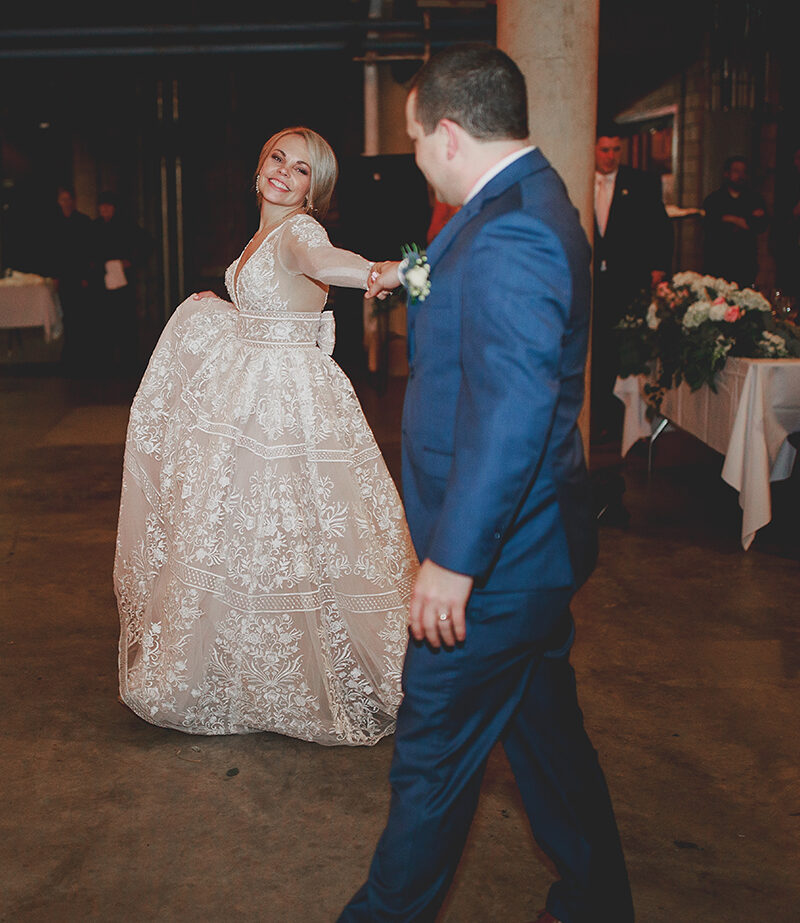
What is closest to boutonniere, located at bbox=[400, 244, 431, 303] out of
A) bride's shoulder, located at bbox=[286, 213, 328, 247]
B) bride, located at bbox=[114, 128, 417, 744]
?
bride, located at bbox=[114, 128, 417, 744]

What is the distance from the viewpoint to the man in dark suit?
689 cm

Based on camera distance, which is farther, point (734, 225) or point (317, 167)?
point (734, 225)

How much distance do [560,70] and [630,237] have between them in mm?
2363

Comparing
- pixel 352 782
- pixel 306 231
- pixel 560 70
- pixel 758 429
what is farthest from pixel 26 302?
pixel 352 782

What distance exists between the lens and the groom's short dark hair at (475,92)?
159cm

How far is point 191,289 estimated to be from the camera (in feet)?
42.8

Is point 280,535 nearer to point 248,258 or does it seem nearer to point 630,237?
point 248,258

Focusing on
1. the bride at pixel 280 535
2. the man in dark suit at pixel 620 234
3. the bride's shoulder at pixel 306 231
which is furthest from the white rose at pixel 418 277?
the man in dark suit at pixel 620 234

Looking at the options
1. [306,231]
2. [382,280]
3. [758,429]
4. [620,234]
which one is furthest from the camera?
[620,234]

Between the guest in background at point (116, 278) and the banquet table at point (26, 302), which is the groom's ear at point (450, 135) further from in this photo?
the banquet table at point (26, 302)

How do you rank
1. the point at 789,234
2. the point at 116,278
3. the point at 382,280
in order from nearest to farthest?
the point at 382,280
the point at 789,234
the point at 116,278

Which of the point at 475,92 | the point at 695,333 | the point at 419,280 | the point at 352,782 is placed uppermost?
the point at 475,92

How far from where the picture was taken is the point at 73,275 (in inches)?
438

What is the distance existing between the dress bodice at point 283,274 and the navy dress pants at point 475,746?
143 cm
